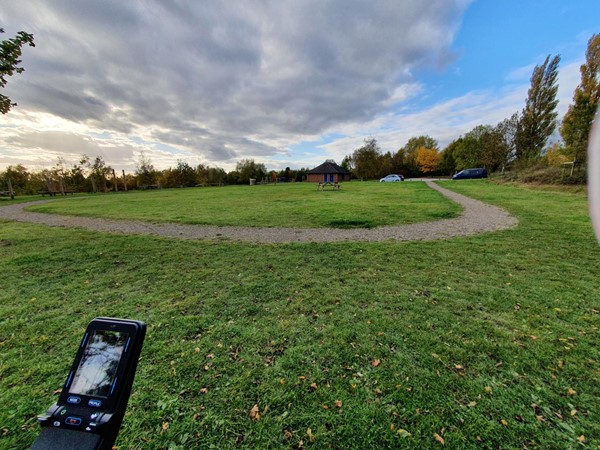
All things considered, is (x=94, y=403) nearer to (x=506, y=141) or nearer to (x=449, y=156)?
(x=506, y=141)

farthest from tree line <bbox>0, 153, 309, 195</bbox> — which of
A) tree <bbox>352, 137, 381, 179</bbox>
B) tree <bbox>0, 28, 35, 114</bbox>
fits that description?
tree <bbox>0, 28, 35, 114</bbox>

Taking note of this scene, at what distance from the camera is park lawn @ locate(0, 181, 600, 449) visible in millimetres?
2191

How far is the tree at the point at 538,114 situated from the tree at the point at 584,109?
7.90m

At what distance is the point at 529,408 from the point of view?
2328 mm

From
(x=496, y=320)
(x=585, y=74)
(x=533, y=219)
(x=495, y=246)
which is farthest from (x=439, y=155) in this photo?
(x=496, y=320)

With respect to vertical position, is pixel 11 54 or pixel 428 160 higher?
pixel 428 160

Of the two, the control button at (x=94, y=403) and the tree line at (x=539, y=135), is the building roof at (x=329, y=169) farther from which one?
the control button at (x=94, y=403)

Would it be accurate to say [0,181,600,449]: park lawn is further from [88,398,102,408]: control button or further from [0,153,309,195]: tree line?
[0,153,309,195]: tree line

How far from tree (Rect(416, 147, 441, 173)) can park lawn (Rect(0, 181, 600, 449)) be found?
65.3 meters

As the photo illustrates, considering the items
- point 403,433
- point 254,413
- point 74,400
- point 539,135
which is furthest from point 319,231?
point 539,135

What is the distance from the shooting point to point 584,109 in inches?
772

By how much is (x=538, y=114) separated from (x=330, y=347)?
142 feet

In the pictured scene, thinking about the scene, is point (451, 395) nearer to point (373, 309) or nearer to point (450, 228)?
point (373, 309)

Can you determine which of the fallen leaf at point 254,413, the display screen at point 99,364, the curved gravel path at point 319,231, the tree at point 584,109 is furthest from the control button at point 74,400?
the tree at point 584,109
